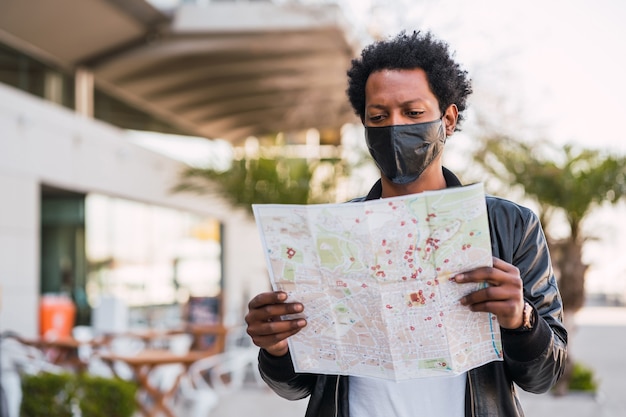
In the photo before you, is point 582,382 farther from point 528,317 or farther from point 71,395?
point 528,317

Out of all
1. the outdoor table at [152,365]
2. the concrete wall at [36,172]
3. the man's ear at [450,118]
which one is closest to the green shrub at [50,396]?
the outdoor table at [152,365]

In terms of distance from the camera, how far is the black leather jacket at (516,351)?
5.45ft

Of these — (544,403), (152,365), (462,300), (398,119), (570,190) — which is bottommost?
(544,403)

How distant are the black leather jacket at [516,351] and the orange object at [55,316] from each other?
13.5 meters

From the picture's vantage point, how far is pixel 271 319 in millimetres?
1771

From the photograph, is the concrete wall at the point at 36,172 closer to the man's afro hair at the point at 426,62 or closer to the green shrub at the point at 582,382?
the green shrub at the point at 582,382

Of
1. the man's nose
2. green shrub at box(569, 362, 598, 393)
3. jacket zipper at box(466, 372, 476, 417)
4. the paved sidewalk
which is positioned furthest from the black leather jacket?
green shrub at box(569, 362, 598, 393)

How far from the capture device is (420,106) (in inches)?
72.7

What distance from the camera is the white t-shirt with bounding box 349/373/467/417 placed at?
1.80 meters

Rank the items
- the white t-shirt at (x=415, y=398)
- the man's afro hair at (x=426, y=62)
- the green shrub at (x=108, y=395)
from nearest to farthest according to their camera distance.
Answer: the white t-shirt at (x=415, y=398)
the man's afro hair at (x=426, y=62)
the green shrub at (x=108, y=395)

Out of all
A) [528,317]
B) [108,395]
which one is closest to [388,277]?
[528,317]

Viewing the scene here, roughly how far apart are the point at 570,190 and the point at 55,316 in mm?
9713

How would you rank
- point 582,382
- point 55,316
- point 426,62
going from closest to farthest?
point 426,62 < point 582,382 < point 55,316

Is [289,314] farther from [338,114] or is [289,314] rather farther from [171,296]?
[171,296]
